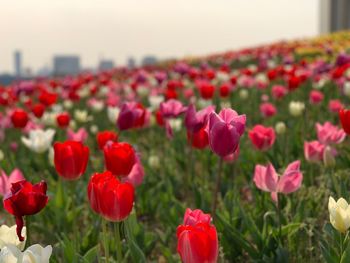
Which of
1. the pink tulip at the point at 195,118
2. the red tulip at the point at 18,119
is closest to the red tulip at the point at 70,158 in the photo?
the pink tulip at the point at 195,118

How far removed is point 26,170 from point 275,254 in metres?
2.78

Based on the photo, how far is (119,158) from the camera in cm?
241

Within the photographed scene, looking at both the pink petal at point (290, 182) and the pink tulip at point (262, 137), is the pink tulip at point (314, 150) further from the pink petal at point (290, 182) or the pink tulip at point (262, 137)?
the pink petal at point (290, 182)

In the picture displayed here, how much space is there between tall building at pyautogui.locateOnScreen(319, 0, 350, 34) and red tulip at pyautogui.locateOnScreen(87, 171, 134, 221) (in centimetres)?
3313

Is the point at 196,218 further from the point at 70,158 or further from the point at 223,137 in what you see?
the point at 70,158

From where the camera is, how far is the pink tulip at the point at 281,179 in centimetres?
248

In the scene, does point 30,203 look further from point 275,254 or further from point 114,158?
point 275,254

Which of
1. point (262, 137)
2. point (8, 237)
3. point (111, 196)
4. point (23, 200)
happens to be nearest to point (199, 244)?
point (111, 196)

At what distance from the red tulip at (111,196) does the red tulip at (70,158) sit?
1.71 feet

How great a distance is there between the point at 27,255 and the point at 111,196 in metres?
0.36

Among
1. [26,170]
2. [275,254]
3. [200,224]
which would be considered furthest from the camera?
[26,170]

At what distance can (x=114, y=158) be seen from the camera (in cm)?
242

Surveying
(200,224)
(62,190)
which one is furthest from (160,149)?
(200,224)

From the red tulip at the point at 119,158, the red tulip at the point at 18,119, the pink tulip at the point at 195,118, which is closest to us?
the red tulip at the point at 119,158
